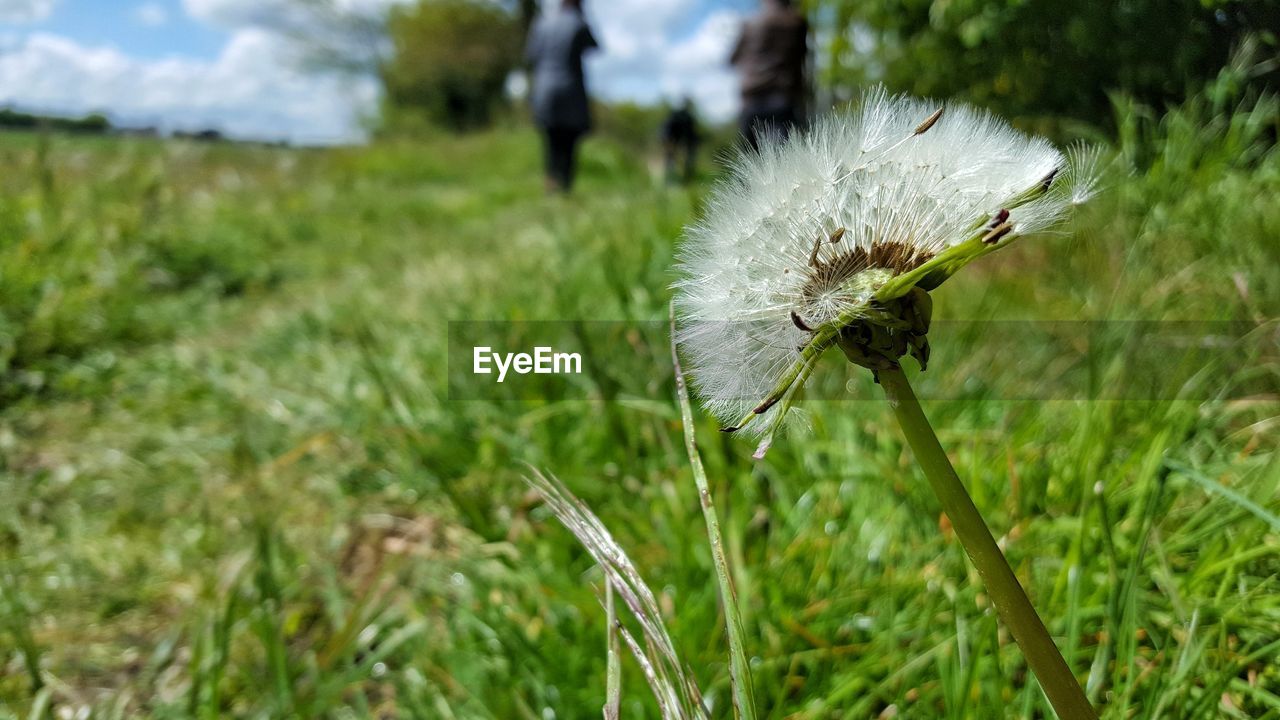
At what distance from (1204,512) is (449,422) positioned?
1.57 meters

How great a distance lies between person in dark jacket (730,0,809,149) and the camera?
5875 mm

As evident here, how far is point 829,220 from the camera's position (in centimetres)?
50

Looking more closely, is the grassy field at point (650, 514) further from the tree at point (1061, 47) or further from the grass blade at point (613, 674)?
the grass blade at point (613, 674)

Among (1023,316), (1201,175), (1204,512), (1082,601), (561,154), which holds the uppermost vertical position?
(561,154)

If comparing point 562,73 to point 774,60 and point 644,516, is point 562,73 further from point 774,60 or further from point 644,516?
point 644,516

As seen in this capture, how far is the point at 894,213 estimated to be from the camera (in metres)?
0.48

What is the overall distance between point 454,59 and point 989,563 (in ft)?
104

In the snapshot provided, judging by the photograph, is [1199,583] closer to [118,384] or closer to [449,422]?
[449,422]

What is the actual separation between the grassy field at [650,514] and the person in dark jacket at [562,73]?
568 centimetres

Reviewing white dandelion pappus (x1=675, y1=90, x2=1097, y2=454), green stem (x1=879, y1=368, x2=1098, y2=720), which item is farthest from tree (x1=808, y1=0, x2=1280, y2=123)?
green stem (x1=879, y1=368, x2=1098, y2=720)

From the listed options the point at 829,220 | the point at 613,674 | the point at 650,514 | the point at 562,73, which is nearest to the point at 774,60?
the point at 562,73

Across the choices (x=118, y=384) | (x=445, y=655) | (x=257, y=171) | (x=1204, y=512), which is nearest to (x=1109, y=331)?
(x=1204, y=512)

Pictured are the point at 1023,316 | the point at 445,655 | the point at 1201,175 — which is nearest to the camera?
the point at 445,655

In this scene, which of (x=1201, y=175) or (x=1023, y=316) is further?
(x=1023, y=316)
